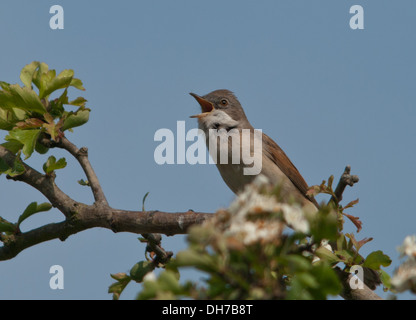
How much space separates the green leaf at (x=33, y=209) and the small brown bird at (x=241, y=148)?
301 centimetres

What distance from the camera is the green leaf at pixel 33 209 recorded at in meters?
5.05

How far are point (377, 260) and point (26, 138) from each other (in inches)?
120

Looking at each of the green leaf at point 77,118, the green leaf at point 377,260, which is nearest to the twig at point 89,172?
the green leaf at point 77,118

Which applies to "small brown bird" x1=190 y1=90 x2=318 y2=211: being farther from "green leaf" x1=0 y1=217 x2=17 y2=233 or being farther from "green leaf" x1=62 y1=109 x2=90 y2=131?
"green leaf" x1=0 y1=217 x2=17 y2=233

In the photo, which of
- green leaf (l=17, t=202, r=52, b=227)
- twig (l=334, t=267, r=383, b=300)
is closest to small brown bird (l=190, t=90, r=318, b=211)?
twig (l=334, t=267, r=383, b=300)

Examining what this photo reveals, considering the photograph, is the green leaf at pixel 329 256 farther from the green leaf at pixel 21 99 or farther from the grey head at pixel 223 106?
the grey head at pixel 223 106

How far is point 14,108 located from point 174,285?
350 centimetres

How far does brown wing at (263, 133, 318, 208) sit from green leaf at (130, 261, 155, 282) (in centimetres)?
384

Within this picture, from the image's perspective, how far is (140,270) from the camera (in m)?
4.98

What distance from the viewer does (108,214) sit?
4926 mm

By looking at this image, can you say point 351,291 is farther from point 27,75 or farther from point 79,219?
point 27,75
